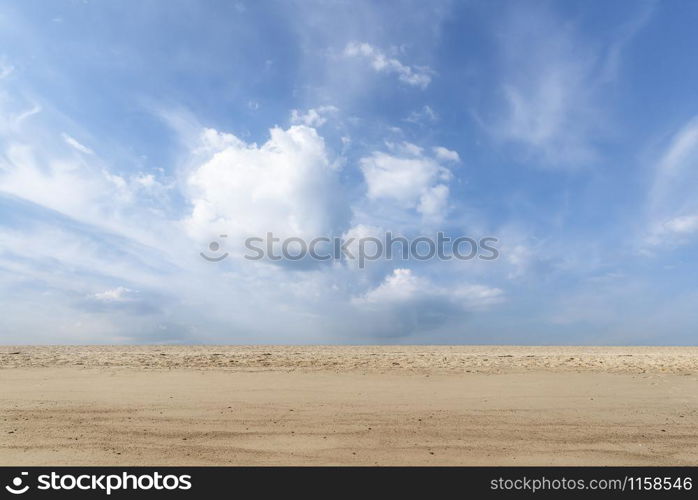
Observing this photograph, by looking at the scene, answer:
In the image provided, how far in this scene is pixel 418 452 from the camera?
277 inches

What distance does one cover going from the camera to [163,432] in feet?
26.4

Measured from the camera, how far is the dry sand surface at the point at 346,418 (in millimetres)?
7016

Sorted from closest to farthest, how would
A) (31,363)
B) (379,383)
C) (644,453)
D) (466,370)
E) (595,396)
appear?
(644,453)
(595,396)
(379,383)
(466,370)
(31,363)

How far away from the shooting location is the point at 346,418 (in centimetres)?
888

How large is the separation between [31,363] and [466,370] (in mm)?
18023

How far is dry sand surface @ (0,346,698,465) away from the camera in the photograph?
7.02 m
